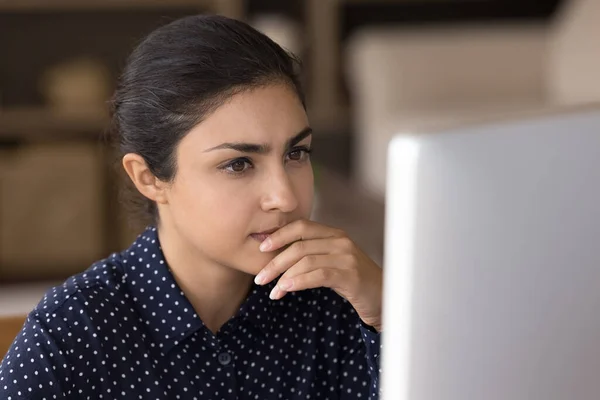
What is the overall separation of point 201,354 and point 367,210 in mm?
2383

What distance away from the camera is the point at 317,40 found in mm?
4793

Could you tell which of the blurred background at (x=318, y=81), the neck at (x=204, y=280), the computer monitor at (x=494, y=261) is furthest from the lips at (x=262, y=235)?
the blurred background at (x=318, y=81)

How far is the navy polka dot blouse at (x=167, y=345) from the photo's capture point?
100cm

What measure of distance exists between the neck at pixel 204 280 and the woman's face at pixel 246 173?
69 millimetres

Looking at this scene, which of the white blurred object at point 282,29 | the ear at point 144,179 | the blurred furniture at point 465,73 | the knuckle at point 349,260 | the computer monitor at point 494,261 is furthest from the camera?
the white blurred object at point 282,29

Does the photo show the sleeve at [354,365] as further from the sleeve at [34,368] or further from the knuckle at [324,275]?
the sleeve at [34,368]

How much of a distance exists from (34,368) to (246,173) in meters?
0.29

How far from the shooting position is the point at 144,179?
46.4 inches

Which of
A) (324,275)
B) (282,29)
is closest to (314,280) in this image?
(324,275)

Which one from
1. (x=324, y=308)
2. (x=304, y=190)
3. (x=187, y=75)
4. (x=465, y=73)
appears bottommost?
(x=324, y=308)

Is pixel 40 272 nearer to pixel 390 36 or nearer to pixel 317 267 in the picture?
pixel 390 36

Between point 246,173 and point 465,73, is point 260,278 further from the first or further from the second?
point 465,73

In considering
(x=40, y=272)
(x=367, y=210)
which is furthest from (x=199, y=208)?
(x=40, y=272)

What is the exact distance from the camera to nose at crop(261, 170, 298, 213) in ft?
3.36
